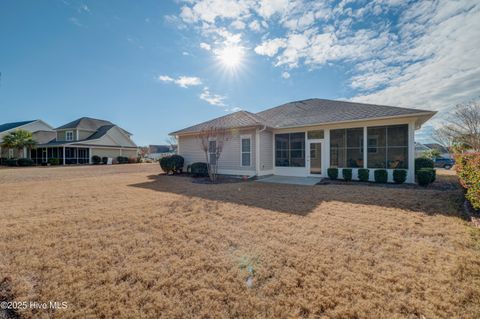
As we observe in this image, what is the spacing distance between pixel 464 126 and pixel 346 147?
18.9 metres

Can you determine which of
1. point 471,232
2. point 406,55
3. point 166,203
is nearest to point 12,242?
point 166,203

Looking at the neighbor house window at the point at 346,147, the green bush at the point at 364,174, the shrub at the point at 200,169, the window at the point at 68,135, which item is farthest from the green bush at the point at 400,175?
the window at the point at 68,135

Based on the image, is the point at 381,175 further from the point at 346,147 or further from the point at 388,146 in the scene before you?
the point at 346,147

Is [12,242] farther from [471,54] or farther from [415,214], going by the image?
[471,54]

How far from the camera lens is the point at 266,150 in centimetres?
1149

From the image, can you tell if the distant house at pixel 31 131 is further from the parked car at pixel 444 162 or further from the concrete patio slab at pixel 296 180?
the parked car at pixel 444 162

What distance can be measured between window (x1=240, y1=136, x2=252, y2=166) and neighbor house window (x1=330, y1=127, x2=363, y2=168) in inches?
176

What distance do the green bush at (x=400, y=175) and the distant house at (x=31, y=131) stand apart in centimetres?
4058

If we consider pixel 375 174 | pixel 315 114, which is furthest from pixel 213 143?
pixel 375 174

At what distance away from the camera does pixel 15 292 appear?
2.13 metres

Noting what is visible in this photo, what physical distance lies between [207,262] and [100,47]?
14093 mm

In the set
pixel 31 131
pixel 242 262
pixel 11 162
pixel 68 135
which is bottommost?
pixel 242 262

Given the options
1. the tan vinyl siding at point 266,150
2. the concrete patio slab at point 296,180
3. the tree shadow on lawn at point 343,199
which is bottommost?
the tree shadow on lawn at point 343,199

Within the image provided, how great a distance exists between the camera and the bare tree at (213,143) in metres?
10.9
